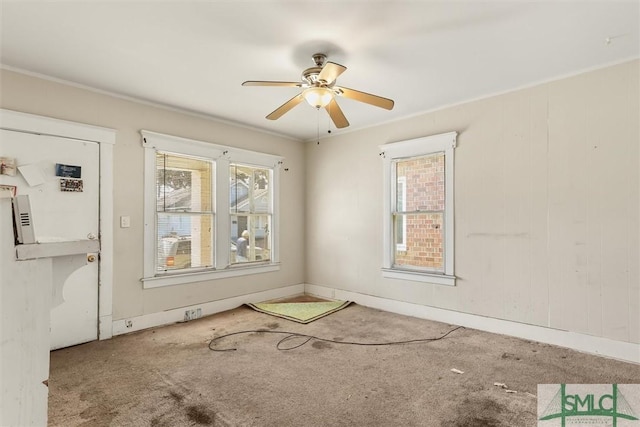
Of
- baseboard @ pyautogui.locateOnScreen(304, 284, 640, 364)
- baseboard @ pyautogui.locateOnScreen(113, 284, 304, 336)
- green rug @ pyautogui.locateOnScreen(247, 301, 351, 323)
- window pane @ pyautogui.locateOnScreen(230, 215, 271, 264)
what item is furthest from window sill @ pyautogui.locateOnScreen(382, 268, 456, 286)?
window pane @ pyautogui.locateOnScreen(230, 215, 271, 264)

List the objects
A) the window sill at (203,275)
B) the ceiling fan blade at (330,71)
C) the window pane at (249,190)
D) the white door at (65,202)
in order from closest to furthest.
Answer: the ceiling fan blade at (330,71) → the white door at (65,202) → the window sill at (203,275) → the window pane at (249,190)

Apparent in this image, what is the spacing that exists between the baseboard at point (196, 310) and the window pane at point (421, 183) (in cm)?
225

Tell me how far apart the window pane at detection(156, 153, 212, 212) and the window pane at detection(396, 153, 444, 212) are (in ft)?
8.42

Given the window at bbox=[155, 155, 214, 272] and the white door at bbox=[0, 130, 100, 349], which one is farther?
the window at bbox=[155, 155, 214, 272]

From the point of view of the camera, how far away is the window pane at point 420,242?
4254mm

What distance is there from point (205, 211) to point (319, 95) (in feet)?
8.11

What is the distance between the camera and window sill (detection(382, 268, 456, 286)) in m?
4.07

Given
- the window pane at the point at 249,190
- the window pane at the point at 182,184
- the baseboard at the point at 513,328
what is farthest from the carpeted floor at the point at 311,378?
the window pane at the point at 249,190

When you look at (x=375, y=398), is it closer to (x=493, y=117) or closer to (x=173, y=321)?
(x=173, y=321)

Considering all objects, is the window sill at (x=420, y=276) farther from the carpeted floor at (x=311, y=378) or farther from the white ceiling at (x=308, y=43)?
the white ceiling at (x=308, y=43)

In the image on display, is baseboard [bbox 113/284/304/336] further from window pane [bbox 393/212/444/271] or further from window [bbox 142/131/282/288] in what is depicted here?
window pane [bbox 393/212/444/271]

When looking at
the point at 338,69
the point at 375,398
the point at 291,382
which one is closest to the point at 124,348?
the point at 291,382

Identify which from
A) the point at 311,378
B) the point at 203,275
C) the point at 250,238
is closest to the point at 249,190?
the point at 250,238

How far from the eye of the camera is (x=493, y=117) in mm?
3764
